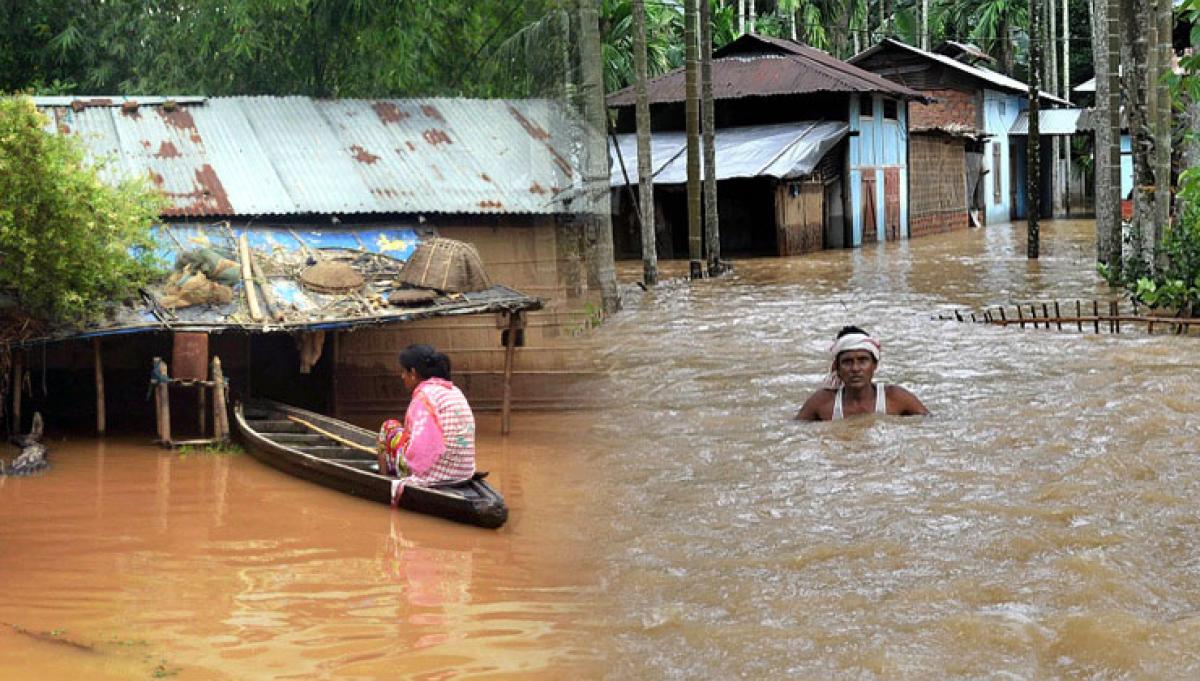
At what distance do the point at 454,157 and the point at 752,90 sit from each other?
14353 millimetres

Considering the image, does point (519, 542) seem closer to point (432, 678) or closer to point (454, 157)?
point (432, 678)

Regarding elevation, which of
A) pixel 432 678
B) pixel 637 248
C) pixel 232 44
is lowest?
pixel 432 678

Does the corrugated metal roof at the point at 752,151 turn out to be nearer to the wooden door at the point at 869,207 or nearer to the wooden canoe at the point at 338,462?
the wooden door at the point at 869,207

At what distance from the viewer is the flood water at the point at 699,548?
591cm

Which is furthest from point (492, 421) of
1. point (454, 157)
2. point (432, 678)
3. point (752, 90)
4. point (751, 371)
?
point (752, 90)

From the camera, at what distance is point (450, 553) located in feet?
26.2

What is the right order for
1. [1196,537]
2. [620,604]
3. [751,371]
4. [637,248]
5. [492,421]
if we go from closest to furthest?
[620,604], [1196,537], [492,421], [751,371], [637,248]

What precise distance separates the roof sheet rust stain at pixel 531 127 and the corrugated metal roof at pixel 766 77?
1249cm

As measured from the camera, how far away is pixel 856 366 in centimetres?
970

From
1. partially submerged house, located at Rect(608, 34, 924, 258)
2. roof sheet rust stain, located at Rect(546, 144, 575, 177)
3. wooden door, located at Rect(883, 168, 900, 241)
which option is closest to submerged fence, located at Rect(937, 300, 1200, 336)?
roof sheet rust stain, located at Rect(546, 144, 575, 177)

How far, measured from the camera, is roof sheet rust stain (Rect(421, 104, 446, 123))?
1593 cm

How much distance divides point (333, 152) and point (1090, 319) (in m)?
7.84

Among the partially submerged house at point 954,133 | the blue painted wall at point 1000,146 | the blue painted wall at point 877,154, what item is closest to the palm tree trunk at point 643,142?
the blue painted wall at point 877,154

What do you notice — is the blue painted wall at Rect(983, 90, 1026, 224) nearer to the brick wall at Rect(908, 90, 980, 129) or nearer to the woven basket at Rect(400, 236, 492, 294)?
the brick wall at Rect(908, 90, 980, 129)
